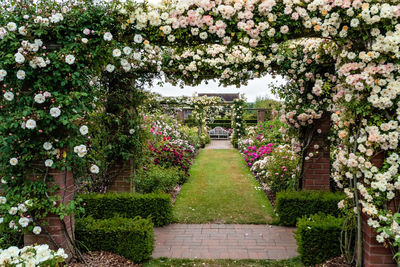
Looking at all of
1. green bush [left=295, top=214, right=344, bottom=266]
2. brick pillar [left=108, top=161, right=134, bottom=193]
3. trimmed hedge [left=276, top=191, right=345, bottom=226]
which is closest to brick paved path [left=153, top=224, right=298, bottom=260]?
trimmed hedge [left=276, top=191, right=345, bottom=226]

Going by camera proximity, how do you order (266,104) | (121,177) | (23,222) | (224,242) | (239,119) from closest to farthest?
(23,222) < (224,242) < (121,177) < (239,119) < (266,104)

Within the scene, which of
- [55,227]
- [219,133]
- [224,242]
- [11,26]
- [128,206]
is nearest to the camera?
[11,26]

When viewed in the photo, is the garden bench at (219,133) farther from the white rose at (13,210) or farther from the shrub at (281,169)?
the white rose at (13,210)

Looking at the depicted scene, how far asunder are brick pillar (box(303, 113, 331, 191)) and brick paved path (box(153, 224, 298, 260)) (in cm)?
91

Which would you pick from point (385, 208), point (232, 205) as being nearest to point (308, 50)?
point (385, 208)

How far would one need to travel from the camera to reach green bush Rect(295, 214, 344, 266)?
→ 326cm

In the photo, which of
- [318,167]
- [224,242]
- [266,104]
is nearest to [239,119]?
[266,104]

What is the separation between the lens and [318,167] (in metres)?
4.96

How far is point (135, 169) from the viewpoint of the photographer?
17.5 ft

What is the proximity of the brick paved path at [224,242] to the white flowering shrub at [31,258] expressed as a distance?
1655 mm

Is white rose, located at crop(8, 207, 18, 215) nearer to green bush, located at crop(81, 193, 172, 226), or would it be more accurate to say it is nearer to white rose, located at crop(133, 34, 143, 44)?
green bush, located at crop(81, 193, 172, 226)

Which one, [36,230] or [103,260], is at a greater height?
[36,230]

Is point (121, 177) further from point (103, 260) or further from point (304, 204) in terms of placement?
point (304, 204)

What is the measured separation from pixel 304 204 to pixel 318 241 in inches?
50.3
